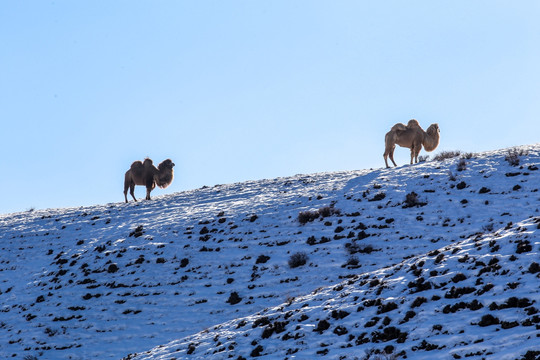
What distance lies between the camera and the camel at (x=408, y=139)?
3366cm

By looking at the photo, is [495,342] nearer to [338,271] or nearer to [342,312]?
[342,312]

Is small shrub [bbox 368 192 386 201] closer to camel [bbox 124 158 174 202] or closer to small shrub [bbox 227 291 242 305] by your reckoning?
small shrub [bbox 227 291 242 305]

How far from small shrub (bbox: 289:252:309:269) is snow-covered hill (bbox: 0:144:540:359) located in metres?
0.06

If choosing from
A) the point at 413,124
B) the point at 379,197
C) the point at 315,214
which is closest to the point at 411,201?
the point at 379,197

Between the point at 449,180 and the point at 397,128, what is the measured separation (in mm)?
8914

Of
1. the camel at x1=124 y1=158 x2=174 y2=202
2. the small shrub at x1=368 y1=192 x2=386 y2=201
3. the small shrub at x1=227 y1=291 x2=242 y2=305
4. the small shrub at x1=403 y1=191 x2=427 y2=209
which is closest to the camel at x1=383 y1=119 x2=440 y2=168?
the small shrub at x1=368 y1=192 x2=386 y2=201

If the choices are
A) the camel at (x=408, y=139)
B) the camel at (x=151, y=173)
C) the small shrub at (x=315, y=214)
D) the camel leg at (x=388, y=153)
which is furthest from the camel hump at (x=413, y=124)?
the camel at (x=151, y=173)

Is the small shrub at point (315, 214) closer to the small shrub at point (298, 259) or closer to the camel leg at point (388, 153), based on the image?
the small shrub at point (298, 259)

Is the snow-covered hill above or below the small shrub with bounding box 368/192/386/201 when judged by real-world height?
below

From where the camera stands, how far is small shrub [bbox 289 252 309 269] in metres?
19.6

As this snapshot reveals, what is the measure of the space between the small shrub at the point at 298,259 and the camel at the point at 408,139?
15.8 m

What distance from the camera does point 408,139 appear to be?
33688 millimetres

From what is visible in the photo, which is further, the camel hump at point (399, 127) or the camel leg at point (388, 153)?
the camel leg at point (388, 153)

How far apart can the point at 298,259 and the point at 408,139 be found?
55.3 feet
